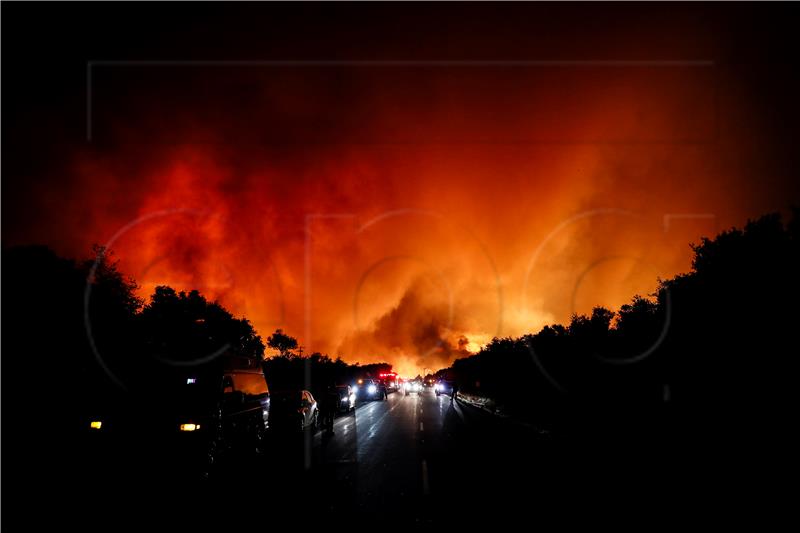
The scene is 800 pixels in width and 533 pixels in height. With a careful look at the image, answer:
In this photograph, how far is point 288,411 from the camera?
1717cm

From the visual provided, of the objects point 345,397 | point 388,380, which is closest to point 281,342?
point 388,380

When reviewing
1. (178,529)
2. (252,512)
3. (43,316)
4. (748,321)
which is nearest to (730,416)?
(748,321)

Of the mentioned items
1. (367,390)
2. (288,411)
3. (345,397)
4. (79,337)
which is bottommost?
(367,390)

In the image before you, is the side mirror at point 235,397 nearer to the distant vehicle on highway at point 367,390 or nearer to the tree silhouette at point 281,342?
the distant vehicle on highway at point 367,390

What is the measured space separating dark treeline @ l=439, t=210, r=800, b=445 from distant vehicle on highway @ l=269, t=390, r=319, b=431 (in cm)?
951

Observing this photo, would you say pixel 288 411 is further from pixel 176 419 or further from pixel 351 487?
pixel 351 487

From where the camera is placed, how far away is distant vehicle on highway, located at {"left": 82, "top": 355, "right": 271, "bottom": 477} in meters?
10.6

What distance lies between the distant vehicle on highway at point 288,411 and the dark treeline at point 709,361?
951 cm

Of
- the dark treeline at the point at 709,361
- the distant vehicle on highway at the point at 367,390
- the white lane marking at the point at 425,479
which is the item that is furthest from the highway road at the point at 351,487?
the distant vehicle on highway at the point at 367,390

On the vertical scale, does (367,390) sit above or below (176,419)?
below

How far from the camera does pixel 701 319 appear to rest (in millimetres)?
29000

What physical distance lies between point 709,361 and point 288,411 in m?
21.3

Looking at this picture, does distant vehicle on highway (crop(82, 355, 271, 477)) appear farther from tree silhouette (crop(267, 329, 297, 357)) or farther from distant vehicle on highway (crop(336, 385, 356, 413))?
tree silhouette (crop(267, 329, 297, 357))

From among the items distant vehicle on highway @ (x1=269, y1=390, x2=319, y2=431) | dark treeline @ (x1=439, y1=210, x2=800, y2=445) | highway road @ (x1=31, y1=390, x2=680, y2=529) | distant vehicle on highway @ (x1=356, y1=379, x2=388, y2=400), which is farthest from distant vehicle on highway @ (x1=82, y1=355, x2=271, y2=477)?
distant vehicle on highway @ (x1=356, y1=379, x2=388, y2=400)
